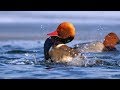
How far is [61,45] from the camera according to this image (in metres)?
4.12

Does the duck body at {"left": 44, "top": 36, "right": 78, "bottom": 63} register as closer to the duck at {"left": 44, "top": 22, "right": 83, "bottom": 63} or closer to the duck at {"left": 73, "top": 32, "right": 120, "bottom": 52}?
the duck at {"left": 44, "top": 22, "right": 83, "bottom": 63}

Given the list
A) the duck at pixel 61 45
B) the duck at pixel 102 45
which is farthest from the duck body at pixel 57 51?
the duck at pixel 102 45

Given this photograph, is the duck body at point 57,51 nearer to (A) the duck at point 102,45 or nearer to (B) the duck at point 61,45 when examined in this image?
(B) the duck at point 61,45

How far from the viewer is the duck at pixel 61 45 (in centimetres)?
400

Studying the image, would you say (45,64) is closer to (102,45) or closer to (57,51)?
(57,51)

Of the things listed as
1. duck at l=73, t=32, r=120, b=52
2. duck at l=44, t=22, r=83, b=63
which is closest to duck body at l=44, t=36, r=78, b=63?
duck at l=44, t=22, r=83, b=63

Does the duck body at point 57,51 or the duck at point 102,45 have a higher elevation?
the duck at point 102,45

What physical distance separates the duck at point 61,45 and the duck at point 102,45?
369 mm

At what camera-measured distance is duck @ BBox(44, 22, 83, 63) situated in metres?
4.00

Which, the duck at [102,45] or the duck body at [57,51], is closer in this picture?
the duck body at [57,51]

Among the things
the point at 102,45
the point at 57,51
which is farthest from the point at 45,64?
the point at 102,45

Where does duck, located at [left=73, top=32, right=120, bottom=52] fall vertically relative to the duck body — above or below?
above

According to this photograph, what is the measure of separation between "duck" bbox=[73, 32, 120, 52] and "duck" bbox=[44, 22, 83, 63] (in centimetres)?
37

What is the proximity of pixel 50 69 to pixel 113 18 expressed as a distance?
0.56 metres
